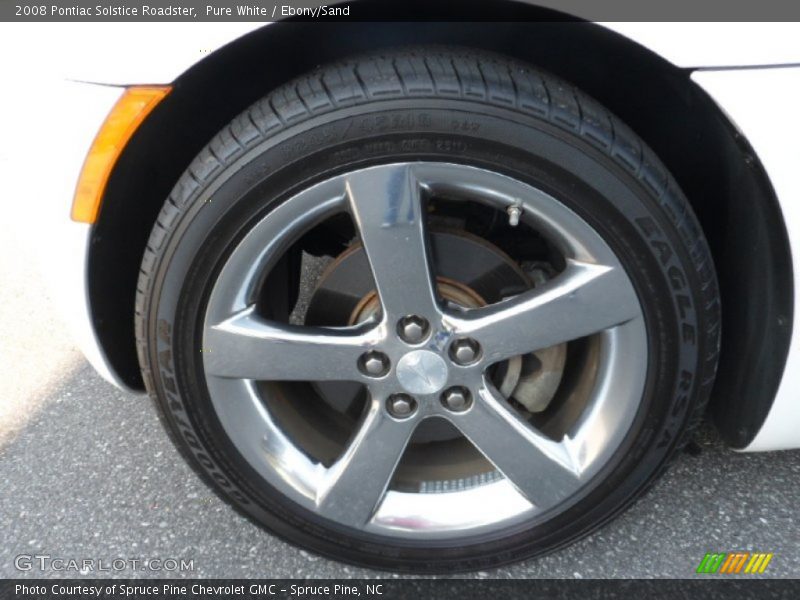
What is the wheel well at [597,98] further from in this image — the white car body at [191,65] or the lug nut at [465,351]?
the lug nut at [465,351]

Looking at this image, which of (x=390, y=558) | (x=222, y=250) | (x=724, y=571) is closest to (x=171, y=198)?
(x=222, y=250)

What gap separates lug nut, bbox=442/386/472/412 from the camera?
1.32m

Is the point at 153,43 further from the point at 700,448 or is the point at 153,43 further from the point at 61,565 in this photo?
the point at 700,448

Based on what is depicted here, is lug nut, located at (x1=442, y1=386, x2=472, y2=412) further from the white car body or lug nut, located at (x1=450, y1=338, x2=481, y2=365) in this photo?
the white car body

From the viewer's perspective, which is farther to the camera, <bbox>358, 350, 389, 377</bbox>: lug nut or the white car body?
<bbox>358, 350, 389, 377</bbox>: lug nut

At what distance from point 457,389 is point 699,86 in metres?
0.68

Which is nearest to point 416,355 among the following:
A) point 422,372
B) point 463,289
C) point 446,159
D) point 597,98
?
point 422,372

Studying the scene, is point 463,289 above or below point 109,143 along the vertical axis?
below

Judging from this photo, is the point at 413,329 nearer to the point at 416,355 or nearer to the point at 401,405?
the point at 416,355

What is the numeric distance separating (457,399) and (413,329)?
0.59ft

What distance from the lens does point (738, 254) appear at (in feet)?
4.33

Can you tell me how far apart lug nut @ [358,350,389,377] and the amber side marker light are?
0.56 metres

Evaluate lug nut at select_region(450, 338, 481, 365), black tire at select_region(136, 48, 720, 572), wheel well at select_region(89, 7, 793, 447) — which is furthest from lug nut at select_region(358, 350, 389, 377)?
wheel well at select_region(89, 7, 793, 447)

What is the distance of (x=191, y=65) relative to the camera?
43.7 inches
